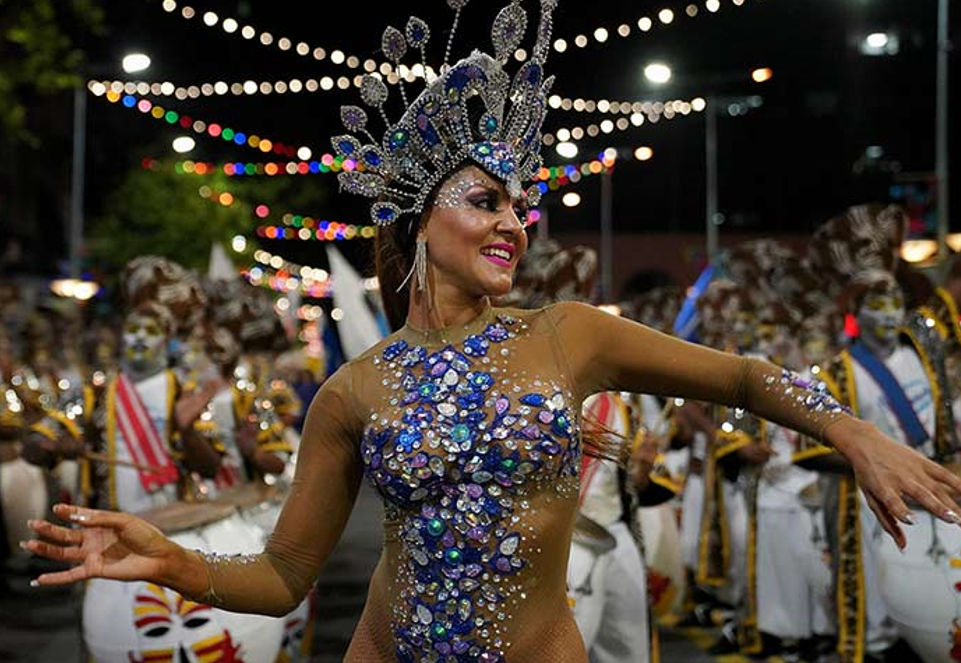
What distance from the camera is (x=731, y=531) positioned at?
37.3 feet

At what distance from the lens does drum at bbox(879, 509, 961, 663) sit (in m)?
5.89

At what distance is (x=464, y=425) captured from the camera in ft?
12.1

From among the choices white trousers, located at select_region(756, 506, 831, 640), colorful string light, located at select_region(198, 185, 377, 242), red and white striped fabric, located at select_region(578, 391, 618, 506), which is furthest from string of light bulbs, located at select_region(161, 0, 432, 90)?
colorful string light, located at select_region(198, 185, 377, 242)

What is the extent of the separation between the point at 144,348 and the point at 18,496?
21.5 feet

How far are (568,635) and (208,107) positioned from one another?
1155cm

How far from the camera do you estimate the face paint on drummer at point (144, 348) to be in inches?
309

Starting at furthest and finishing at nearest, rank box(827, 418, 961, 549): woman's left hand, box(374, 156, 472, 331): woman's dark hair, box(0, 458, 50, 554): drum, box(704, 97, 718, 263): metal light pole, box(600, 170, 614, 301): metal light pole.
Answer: box(600, 170, 614, 301): metal light pole → box(0, 458, 50, 554): drum → box(704, 97, 718, 263): metal light pole → box(374, 156, 472, 331): woman's dark hair → box(827, 418, 961, 549): woman's left hand

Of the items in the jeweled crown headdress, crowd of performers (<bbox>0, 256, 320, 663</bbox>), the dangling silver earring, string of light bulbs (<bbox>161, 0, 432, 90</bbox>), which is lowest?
crowd of performers (<bbox>0, 256, 320, 663</bbox>)

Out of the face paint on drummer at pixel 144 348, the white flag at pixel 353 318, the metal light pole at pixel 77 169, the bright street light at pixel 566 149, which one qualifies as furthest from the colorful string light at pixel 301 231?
the face paint on drummer at pixel 144 348

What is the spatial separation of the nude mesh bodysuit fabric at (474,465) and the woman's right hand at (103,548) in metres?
0.20

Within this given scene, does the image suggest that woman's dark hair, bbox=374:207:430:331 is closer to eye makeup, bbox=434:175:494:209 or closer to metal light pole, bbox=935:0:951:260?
eye makeup, bbox=434:175:494:209

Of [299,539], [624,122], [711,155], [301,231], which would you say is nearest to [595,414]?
[299,539]

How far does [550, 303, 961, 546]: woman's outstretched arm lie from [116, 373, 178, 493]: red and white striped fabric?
12.9 feet

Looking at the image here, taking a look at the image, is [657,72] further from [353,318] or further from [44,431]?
[44,431]
